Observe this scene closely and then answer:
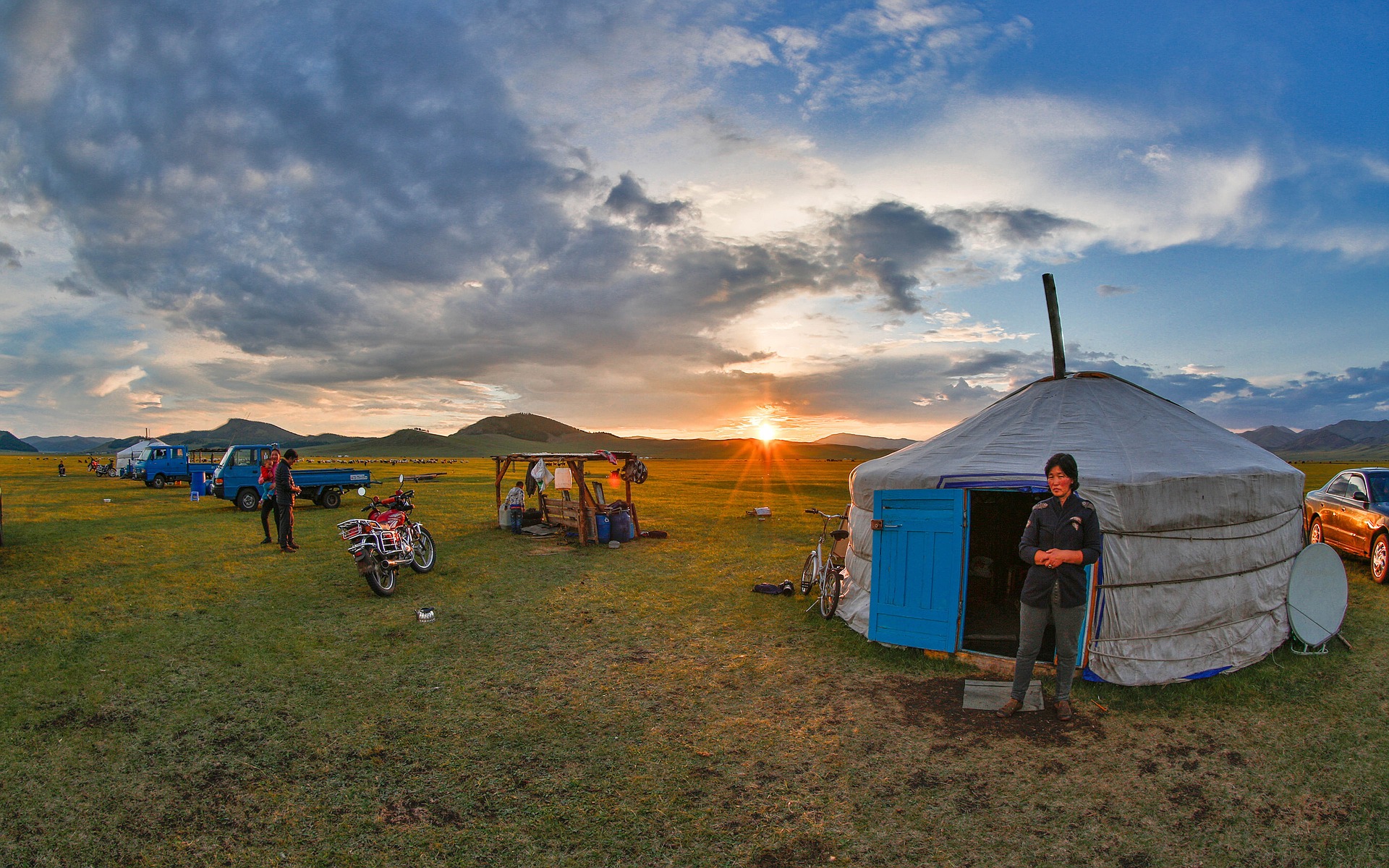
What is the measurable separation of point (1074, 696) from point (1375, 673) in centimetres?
360

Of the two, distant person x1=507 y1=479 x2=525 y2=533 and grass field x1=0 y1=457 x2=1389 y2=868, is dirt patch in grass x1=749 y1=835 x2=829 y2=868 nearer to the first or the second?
grass field x1=0 y1=457 x2=1389 y2=868

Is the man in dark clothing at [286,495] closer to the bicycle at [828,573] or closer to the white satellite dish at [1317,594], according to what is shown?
the bicycle at [828,573]

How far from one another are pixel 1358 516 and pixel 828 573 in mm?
10462

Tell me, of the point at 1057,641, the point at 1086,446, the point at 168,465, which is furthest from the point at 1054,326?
the point at 168,465

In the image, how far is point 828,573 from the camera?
923 centimetres

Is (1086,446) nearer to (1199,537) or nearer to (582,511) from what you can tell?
(1199,537)

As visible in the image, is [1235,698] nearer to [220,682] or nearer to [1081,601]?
[1081,601]

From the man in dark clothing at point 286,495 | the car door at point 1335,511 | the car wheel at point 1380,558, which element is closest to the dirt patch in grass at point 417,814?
the man in dark clothing at point 286,495

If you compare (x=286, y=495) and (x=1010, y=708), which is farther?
(x=286, y=495)

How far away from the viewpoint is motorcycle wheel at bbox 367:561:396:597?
10164 mm

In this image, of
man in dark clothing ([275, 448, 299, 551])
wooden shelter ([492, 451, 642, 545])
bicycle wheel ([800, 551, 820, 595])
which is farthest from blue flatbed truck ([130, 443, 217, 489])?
bicycle wheel ([800, 551, 820, 595])

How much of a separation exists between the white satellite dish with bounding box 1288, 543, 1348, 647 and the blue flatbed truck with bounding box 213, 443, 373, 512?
21.9 m

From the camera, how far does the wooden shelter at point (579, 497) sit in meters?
15.4

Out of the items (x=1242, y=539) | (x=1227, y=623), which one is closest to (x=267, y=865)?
(x=1227, y=623)
